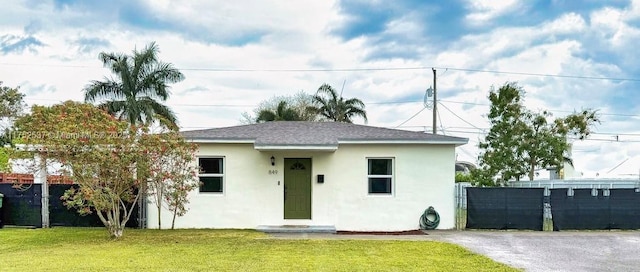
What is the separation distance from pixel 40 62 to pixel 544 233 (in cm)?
2370

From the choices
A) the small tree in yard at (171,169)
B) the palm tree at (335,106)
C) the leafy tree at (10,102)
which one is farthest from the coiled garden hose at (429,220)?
the leafy tree at (10,102)

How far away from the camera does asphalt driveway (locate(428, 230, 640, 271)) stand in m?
9.20

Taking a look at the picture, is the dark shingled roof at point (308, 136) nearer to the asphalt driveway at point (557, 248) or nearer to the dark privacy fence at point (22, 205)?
the asphalt driveway at point (557, 248)

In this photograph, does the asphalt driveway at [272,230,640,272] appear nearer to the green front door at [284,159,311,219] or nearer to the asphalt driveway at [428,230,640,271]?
the asphalt driveway at [428,230,640,271]

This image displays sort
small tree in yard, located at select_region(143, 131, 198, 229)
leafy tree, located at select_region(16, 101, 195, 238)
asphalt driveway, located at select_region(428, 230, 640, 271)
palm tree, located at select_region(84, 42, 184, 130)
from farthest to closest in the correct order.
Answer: palm tree, located at select_region(84, 42, 184, 130) < small tree in yard, located at select_region(143, 131, 198, 229) < leafy tree, located at select_region(16, 101, 195, 238) < asphalt driveway, located at select_region(428, 230, 640, 271)

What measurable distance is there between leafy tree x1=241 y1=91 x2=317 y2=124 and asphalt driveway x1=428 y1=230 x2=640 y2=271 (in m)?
19.9

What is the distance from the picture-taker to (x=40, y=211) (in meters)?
14.9

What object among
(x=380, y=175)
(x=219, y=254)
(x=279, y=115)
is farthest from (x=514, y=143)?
(x=219, y=254)

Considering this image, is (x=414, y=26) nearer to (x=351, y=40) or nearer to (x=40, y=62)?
(x=351, y=40)

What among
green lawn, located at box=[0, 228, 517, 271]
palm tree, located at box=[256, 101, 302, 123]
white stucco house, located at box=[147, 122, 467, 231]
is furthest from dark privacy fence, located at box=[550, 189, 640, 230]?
palm tree, located at box=[256, 101, 302, 123]

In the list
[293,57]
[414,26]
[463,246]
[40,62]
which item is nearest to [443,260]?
[463,246]

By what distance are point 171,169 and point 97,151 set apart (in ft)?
6.85

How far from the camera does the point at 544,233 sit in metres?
14.0

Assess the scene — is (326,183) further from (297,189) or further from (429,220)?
(429,220)
